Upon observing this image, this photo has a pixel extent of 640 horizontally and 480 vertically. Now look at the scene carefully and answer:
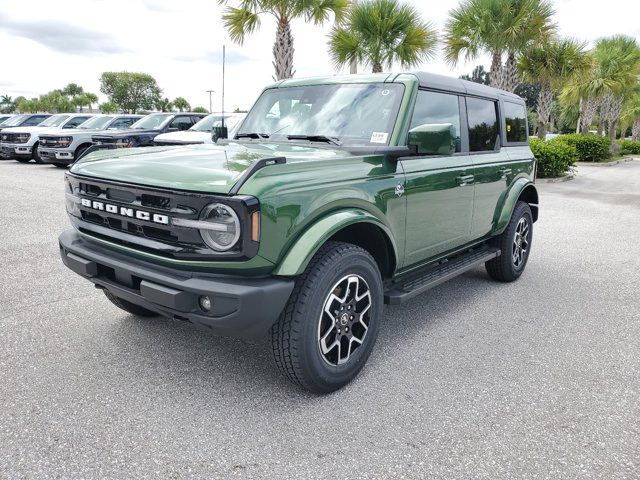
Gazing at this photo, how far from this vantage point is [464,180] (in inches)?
159

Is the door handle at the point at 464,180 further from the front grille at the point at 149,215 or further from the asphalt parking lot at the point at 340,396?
the front grille at the point at 149,215

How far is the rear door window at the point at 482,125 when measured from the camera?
4.32 m

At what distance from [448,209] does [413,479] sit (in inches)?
84.9

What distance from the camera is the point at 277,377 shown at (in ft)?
10.3

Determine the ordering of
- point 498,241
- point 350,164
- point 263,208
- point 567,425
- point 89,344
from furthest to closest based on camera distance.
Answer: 1. point 498,241
2. point 89,344
3. point 350,164
4. point 567,425
5. point 263,208

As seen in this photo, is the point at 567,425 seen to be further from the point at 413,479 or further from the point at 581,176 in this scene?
the point at 581,176

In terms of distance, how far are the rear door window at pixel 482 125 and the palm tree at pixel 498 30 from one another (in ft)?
40.5

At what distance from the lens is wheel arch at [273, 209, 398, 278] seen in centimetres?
258

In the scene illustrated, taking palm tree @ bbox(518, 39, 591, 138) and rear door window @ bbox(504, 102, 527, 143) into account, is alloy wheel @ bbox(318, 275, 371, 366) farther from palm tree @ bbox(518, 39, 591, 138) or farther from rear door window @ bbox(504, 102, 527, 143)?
palm tree @ bbox(518, 39, 591, 138)

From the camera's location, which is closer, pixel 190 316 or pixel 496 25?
pixel 190 316

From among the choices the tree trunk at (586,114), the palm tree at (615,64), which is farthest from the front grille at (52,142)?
the tree trunk at (586,114)

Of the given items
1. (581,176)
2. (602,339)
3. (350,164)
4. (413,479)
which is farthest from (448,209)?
(581,176)

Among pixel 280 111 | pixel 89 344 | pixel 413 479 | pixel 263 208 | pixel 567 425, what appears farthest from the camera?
pixel 280 111

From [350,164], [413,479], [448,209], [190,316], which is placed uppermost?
[350,164]
